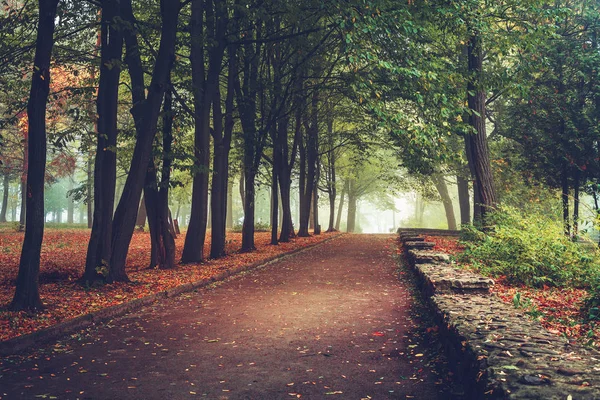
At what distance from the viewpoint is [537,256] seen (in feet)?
36.0

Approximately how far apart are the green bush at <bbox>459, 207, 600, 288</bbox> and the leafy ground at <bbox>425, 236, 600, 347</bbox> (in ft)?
1.09

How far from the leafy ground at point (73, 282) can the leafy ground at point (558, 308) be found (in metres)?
6.34

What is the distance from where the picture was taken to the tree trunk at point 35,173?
8102 mm

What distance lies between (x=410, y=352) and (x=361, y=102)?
836 cm

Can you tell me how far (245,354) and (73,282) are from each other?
6.76m

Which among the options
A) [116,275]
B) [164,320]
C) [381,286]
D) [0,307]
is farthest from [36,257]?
[381,286]

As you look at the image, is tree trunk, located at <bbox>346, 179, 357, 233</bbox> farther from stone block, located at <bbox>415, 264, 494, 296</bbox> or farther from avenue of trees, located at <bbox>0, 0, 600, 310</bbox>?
stone block, located at <bbox>415, 264, 494, 296</bbox>

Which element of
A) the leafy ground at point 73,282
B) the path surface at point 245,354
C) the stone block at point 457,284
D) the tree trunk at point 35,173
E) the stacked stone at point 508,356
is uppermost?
the tree trunk at point 35,173

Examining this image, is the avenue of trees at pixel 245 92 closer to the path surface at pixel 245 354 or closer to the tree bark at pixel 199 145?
the tree bark at pixel 199 145

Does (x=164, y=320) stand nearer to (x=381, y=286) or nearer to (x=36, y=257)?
(x=36, y=257)

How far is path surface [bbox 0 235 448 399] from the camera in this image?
486 cm

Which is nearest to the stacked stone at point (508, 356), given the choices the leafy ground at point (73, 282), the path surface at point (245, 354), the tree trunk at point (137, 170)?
the path surface at point (245, 354)

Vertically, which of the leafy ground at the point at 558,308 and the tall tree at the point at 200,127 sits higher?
the tall tree at the point at 200,127

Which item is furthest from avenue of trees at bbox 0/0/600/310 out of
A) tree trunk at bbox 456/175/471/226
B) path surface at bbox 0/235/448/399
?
tree trunk at bbox 456/175/471/226
